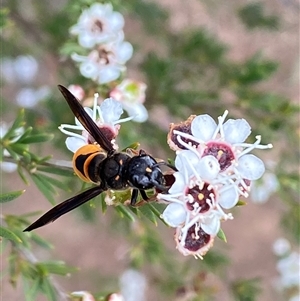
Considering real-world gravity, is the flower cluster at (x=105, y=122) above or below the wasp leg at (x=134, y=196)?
above

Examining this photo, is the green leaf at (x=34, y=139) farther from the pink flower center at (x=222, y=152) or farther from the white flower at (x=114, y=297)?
the pink flower center at (x=222, y=152)

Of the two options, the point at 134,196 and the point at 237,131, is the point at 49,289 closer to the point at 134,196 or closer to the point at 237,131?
the point at 134,196

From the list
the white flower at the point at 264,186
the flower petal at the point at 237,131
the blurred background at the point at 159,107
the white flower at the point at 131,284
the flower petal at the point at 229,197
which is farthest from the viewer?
the white flower at the point at 131,284

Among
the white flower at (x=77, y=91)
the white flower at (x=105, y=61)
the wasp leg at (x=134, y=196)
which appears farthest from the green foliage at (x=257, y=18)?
the wasp leg at (x=134, y=196)

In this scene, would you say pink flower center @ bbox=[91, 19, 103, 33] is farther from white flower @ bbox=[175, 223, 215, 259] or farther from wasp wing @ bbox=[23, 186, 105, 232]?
white flower @ bbox=[175, 223, 215, 259]

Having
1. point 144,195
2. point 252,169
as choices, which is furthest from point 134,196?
point 252,169

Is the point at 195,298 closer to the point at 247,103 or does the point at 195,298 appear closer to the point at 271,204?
the point at 247,103
